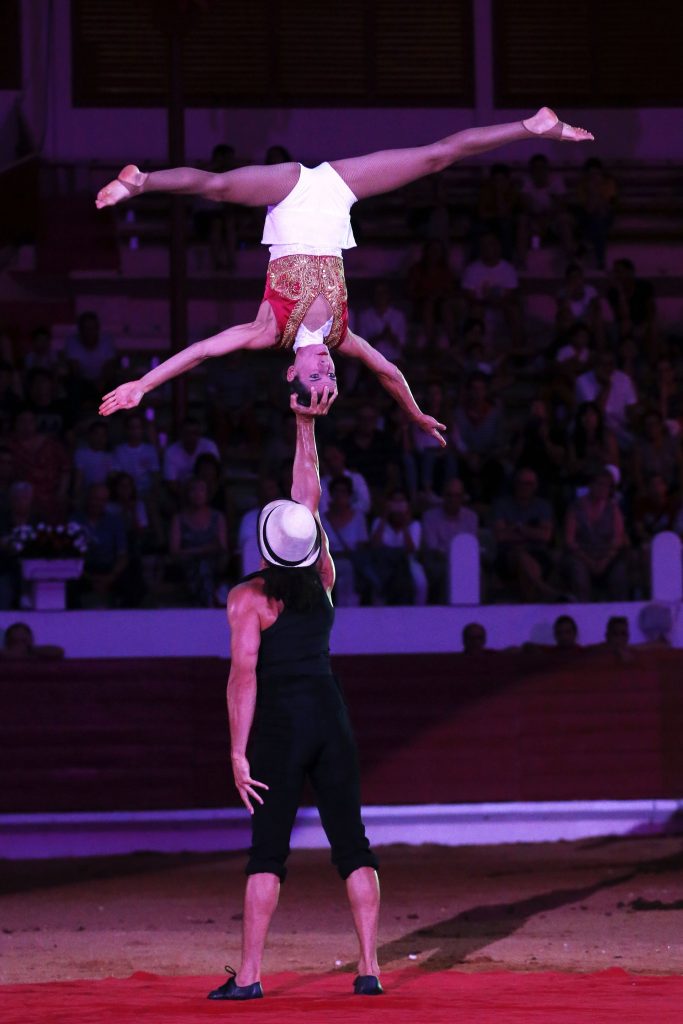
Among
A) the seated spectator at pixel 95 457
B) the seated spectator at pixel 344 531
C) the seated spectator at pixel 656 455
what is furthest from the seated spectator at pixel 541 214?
the seated spectator at pixel 95 457

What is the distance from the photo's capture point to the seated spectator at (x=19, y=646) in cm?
1127

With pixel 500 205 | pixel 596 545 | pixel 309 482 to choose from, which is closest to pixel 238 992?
pixel 309 482

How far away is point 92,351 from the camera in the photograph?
44.9 feet

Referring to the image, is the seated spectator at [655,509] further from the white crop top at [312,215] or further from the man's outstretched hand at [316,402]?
the white crop top at [312,215]

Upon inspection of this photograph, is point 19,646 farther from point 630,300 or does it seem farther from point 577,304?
point 630,300

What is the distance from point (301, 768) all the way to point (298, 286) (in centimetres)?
167

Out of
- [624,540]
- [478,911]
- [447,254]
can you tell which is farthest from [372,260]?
[478,911]

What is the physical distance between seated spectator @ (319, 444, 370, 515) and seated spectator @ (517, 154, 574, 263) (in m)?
4.22

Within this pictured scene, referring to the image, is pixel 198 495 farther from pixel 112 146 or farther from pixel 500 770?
pixel 112 146

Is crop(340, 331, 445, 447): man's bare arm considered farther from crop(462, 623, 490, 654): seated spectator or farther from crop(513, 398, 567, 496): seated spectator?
crop(513, 398, 567, 496): seated spectator

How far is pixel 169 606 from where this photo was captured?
1155cm

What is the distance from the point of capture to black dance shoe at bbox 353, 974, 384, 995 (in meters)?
6.66

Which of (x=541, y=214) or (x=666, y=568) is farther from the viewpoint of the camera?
(x=541, y=214)

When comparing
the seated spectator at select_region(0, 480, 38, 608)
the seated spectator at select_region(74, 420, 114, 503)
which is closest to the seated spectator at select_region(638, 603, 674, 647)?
the seated spectator at select_region(74, 420, 114, 503)
